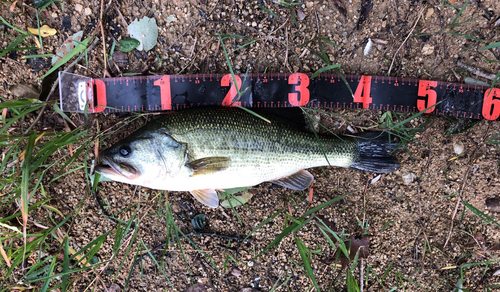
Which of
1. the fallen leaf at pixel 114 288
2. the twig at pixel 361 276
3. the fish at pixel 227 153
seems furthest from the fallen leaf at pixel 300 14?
the fallen leaf at pixel 114 288

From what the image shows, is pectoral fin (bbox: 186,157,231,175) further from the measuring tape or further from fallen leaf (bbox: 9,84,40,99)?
fallen leaf (bbox: 9,84,40,99)

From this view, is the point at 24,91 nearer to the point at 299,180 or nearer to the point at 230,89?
the point at 230,89

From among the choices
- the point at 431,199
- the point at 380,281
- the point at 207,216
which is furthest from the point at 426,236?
the point at 207,216

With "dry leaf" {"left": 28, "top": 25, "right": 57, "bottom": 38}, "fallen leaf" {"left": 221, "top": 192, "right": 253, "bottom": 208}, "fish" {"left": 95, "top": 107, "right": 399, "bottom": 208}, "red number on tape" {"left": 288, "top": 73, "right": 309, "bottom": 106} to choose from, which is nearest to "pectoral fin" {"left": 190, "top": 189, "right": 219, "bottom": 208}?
"fish" {"left": 95, "top": 107, "right": 399, "bottom": 208}

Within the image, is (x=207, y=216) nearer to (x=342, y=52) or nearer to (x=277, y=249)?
(x=277, y=249)

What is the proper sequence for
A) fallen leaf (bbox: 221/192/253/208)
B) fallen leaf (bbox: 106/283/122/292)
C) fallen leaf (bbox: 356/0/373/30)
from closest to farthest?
fallen leaf (bbox: 356/0/373/30)
fallen leaf (bbox: 221/192/253/208)
fallen leaf (bbox: 106/283/122/292)

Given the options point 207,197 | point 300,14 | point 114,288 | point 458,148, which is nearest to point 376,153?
point 458,148

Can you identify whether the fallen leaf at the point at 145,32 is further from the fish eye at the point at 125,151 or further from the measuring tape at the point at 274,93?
the fish eye at the point at 125,151

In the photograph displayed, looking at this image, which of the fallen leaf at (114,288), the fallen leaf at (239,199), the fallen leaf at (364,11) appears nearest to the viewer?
the fallen leaf at (364,11)

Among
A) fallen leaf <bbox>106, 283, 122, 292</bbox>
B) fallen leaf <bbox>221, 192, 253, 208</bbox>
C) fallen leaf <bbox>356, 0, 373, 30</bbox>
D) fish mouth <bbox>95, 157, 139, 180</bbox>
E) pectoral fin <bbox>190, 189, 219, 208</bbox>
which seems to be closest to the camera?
fish mouth <bbox>95, 157, 139, 180</bbox>
